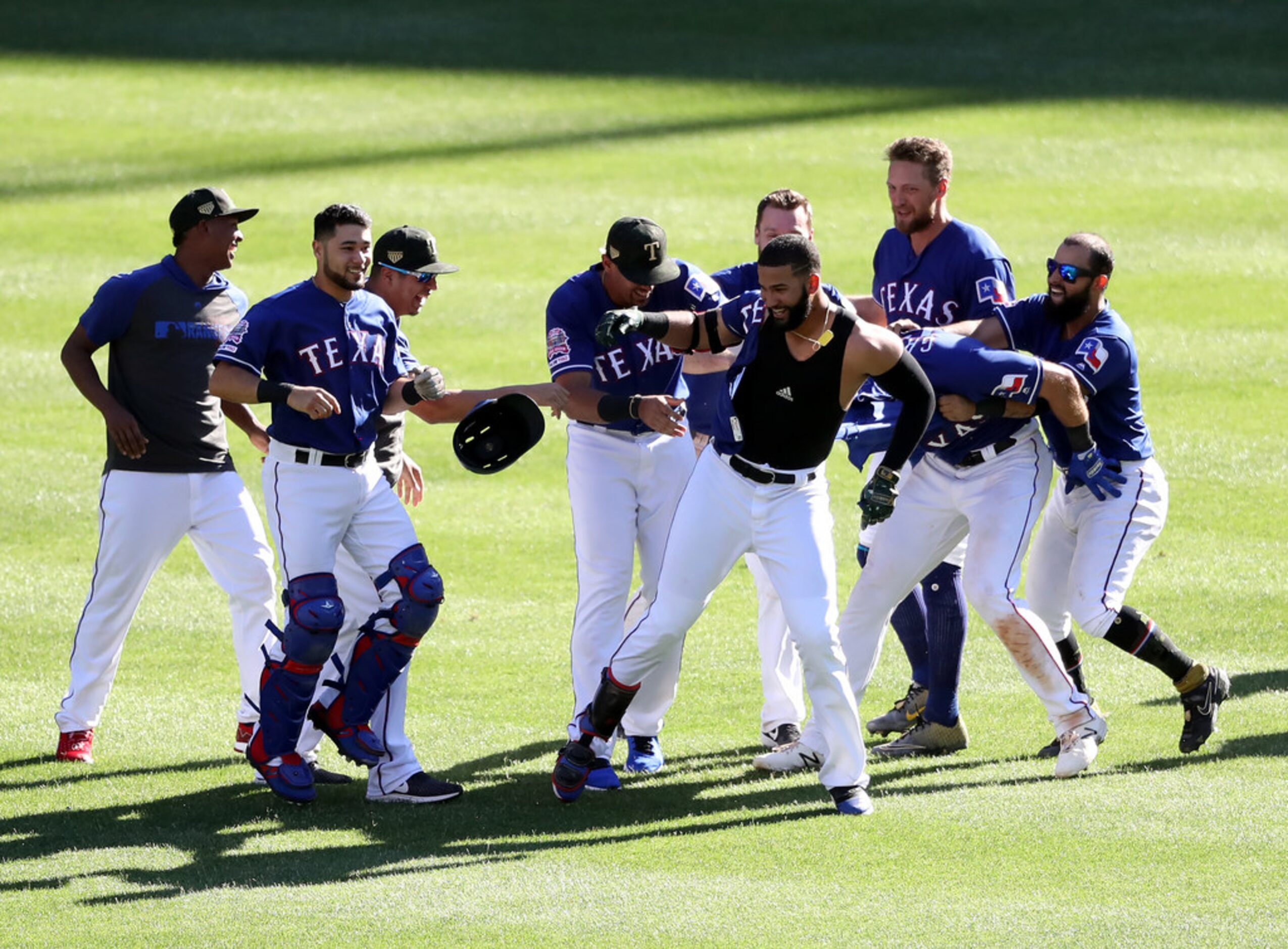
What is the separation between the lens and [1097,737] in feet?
22.7

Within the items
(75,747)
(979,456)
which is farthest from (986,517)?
(75,747)

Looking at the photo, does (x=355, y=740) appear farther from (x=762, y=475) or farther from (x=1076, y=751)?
(x=1076, y=751)

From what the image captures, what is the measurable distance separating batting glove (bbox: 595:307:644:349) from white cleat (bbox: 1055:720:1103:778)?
2.37 m

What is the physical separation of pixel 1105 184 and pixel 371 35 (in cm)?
1153

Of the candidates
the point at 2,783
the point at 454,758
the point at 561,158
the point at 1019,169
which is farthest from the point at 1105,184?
the point at 2,783

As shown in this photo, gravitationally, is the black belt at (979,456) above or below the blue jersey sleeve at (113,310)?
below

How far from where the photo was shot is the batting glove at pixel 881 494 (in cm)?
640

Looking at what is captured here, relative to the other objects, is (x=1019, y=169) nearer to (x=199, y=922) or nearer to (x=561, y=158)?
(x=561, y=158)

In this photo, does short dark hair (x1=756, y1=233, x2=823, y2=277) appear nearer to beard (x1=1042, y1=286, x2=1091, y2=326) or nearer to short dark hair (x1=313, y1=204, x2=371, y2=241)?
beard (x1=1042, y1=286, x2=1091, y2=326)

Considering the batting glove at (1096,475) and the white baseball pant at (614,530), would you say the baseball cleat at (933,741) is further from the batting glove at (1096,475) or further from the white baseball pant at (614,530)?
the batting glove at (1096,475)

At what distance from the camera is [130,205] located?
706 inches

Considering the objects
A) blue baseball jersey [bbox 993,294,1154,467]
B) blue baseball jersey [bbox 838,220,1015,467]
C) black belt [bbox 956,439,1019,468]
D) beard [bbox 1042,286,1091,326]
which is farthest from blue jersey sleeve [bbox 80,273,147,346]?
beard [bbox 1042,286,1091,326]

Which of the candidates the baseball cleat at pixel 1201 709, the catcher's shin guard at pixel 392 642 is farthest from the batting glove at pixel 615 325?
the baseball cleat at pixel 1201 709

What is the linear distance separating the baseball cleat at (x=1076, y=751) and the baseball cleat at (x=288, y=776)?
9.63 feet
